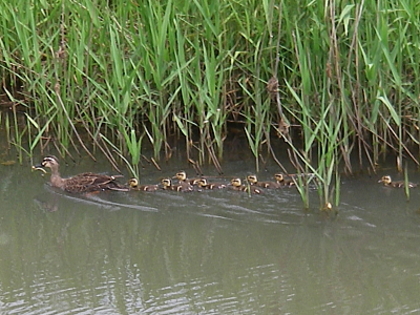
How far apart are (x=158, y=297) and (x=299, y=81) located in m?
2.97

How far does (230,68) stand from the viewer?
737cm

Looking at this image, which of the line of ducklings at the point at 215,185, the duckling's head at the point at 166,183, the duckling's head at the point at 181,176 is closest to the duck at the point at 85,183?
the line of ducklings at the point at 215,185

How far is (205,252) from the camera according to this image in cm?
617

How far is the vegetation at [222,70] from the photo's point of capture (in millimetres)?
6910

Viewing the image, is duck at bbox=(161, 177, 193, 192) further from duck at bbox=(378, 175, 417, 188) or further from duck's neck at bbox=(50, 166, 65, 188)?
duck at bbox=(378, 175, 417, 188)

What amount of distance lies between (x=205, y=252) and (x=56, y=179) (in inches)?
75.2

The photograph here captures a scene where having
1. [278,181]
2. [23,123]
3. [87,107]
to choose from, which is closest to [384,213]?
[278,181]

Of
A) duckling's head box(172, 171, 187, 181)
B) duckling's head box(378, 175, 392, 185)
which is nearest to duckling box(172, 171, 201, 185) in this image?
duckling's head box(172, 171, 187, 181)

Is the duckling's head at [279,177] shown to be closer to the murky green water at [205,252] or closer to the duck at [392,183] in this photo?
the murky green water at [205,252]

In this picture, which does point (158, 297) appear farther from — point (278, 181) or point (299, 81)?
point (299, 81)

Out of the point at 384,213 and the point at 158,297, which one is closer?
the point at 158,297

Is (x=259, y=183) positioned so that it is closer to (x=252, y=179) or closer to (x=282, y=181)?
(x=252, y=179)

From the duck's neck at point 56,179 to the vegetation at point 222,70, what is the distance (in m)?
0.31

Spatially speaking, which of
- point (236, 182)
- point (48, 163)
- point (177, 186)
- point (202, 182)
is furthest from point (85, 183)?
point (236, 182)
